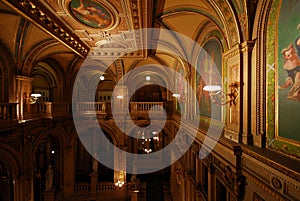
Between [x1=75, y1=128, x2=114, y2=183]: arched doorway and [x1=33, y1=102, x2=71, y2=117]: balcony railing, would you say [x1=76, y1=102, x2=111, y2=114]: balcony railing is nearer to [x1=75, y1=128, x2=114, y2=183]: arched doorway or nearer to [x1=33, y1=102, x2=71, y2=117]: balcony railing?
[x1=33, y1=102, x2=71, y2=117]: balcony railing

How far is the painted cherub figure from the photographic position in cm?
310

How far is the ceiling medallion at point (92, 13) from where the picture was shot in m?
6.10

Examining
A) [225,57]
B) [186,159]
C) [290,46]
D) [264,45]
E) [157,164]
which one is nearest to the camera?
[290,46]

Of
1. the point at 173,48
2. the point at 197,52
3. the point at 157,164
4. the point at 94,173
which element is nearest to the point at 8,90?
the point at 94,173

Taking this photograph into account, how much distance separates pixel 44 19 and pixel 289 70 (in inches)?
277

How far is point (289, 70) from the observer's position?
10.8 ft

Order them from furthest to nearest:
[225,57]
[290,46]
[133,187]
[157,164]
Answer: [157,164]
[133,187]
[225,57]
[290,46]

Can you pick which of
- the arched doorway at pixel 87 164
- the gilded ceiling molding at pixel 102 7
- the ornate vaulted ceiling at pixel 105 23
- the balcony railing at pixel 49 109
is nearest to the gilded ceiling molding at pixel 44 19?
the ornate vaulted ceiling at pixel 105 23

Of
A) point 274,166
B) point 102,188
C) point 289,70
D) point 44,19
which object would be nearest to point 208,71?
point 289,70

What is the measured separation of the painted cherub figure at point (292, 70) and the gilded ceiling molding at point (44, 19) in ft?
20.9

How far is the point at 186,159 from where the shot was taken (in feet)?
35.2

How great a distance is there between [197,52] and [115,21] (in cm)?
348

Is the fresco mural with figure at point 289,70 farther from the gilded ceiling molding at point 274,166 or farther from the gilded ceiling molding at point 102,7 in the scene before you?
the gilded ceiling molding at point 102,7

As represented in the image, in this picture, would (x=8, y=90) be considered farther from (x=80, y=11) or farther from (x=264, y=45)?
(x=264, y=45)
